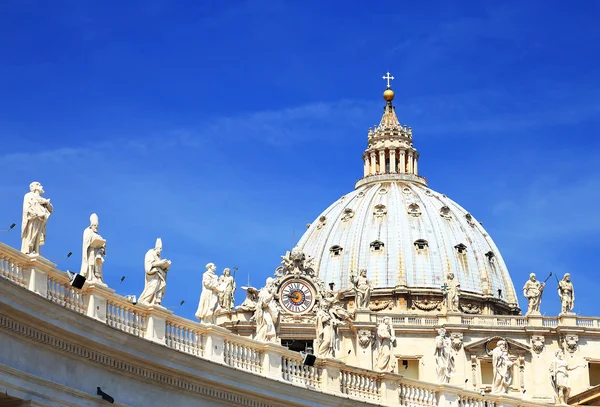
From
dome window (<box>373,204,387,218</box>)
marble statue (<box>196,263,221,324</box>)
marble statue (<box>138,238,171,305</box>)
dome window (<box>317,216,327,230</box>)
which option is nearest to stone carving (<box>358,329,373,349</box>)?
dome window (<box>373,204,387,218</box>)

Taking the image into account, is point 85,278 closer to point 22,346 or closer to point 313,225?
point 22,346

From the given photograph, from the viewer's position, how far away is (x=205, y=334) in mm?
41469

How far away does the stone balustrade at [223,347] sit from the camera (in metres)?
36.2

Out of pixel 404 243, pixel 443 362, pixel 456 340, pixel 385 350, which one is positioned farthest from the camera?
pixel 404 243

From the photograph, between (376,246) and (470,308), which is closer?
(470,308)

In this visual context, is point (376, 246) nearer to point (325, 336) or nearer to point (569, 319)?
point (569, 319)

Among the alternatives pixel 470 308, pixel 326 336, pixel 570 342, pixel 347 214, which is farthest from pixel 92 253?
pixel 347 214

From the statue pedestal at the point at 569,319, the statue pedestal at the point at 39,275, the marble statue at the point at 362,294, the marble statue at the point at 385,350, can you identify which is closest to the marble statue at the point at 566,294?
the statue pedestal at the point at 569,319

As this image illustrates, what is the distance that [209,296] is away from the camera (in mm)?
42875

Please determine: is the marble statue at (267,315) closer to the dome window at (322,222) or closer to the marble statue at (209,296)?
the marble statue at (209,296)

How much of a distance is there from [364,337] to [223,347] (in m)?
72.6

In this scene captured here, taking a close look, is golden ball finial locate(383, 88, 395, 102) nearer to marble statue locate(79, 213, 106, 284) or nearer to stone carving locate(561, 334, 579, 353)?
stone carving locate(561, 334, 579, 353)

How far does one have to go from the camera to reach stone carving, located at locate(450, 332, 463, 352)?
379 ft

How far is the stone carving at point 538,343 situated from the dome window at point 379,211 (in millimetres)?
54748
